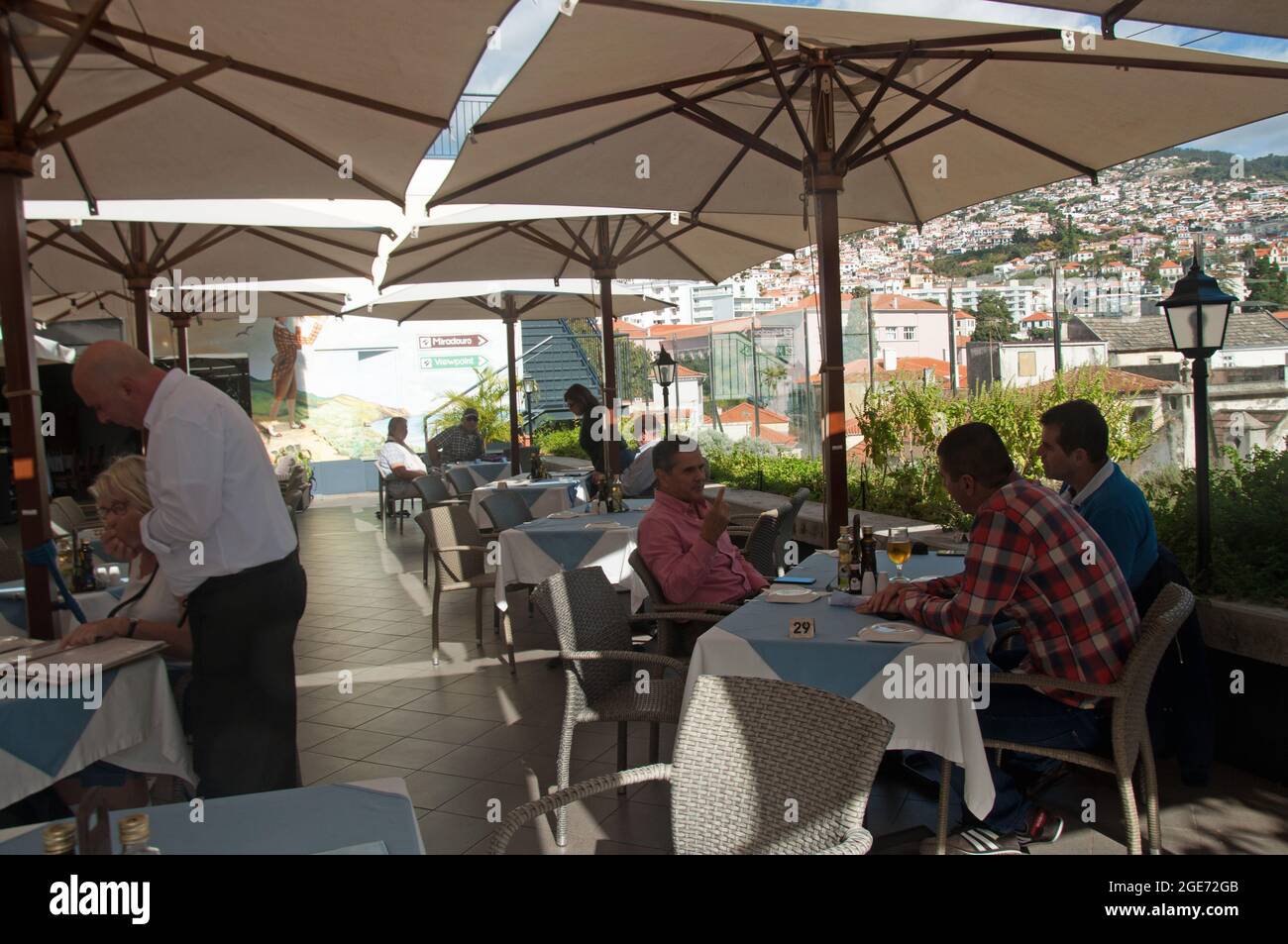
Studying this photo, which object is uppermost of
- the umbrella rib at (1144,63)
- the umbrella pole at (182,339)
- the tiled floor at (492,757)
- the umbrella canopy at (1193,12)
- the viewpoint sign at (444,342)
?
the viewpoint sign at (444,342)

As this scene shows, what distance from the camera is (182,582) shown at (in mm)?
2824

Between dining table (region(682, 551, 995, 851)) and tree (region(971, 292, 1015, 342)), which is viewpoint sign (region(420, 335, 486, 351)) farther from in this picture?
dining table (region(682, 551, 995, 851))

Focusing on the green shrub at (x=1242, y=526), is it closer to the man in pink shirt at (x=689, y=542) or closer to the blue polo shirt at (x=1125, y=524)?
the blue polo shirt at (x=1125, y=524)

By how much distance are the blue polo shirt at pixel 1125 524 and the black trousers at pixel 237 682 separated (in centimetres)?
293

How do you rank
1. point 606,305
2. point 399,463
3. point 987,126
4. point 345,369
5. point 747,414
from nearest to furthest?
point 987,126
point 606,305
point 399,463
point 747,414
point 345,369

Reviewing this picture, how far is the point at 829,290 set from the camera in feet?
15.4

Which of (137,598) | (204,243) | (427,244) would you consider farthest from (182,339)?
(137,598)

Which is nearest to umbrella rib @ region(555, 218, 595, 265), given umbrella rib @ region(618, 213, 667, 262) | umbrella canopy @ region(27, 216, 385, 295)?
umbrella rib @ region(618, 213, 667, 262)

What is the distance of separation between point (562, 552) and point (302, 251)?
3415 millimetres

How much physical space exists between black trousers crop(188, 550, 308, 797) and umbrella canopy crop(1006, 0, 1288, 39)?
2961 mm

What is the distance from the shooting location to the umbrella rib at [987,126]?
4.50 m

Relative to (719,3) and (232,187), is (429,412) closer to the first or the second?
(232,187)

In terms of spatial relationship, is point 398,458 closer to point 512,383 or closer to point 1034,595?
point 512,383

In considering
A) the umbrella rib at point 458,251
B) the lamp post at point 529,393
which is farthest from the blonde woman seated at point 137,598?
the lamp post at point 529,393
